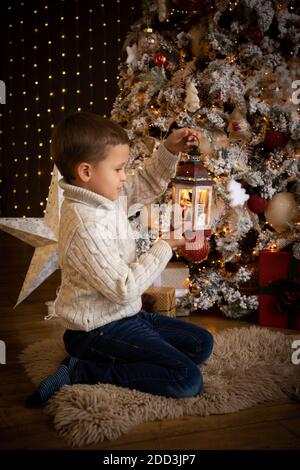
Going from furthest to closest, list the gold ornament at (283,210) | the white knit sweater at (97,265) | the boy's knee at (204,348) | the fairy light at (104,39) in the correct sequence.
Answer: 1. the fairy light at (104,39)
2. the gold ornament at (283,210)
3. the boy's knee at (204,348)
4. the white knit sweater at (97,265)

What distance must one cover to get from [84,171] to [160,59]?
0.87m

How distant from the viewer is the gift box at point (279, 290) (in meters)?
1.96

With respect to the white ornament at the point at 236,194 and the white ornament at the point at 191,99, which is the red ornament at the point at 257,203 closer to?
the white ornament at the point at 236,194

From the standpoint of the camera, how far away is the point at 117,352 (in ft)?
4.63

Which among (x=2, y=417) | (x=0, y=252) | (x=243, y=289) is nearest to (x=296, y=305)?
(x=243, y=289)

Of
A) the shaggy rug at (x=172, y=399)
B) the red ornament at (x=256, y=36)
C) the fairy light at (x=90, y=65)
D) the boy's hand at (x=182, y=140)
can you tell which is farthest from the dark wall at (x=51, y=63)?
the shaggy rug at (x=172, y=399)

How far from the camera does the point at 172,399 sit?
137 centimetres

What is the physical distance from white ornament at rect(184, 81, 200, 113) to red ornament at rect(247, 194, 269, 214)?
15.9 inches

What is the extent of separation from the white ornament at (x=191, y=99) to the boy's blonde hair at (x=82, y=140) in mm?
595

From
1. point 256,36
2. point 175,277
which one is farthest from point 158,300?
point 256,36

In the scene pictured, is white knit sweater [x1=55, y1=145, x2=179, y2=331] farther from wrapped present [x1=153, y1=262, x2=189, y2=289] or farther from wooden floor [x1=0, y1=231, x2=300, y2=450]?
wrapped present [x1=153, y1=262, x2=189, y2=289]

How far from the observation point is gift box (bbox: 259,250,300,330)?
1.96 meters

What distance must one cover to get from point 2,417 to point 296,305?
112 cm

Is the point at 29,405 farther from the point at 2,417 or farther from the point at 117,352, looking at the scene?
the point at 117,352
